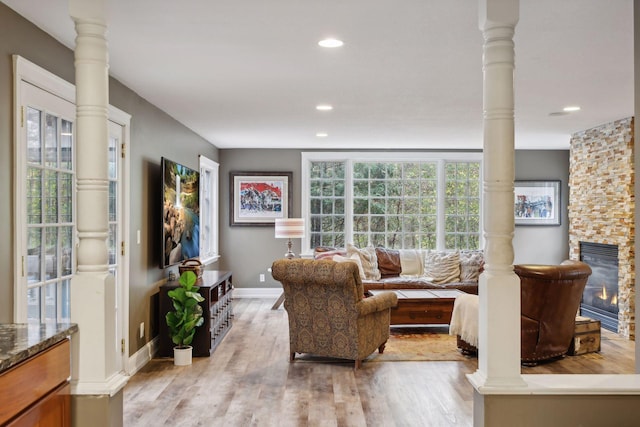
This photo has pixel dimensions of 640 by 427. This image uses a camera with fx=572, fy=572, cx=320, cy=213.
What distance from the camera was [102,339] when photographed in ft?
7.51

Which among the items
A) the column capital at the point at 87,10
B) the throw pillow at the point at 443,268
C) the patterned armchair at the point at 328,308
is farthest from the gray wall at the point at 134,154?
the throw pillow at the point at 443,268

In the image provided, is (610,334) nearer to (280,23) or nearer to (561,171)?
(561,171)

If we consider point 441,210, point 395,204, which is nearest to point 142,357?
point 395,204

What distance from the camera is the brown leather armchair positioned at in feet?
16.5

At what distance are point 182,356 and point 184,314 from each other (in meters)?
0.40

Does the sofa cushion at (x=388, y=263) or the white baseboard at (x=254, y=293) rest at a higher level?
the sofa cushion at (x=388, y=263)

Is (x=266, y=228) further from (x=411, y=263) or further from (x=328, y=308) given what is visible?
(x=328, y=308)

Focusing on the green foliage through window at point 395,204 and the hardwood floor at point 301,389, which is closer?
the hardwood floor at point 301,389

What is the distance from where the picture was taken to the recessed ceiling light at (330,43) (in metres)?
3.41

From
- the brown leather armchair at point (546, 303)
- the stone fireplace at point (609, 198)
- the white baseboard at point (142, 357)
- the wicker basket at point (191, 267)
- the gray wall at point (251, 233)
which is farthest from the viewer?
the gray wall at point (251, 233)

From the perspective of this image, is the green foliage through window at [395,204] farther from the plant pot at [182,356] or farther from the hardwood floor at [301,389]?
the plant pot at [182,356]

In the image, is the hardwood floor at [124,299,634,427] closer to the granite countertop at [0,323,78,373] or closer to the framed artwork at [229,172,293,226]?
the granite countertop at [0,323,78,373]

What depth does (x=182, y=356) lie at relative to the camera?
17.2 feet

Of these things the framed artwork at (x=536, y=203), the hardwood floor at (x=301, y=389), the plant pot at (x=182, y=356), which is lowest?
the hardwood floor at (x=301, y=389)
